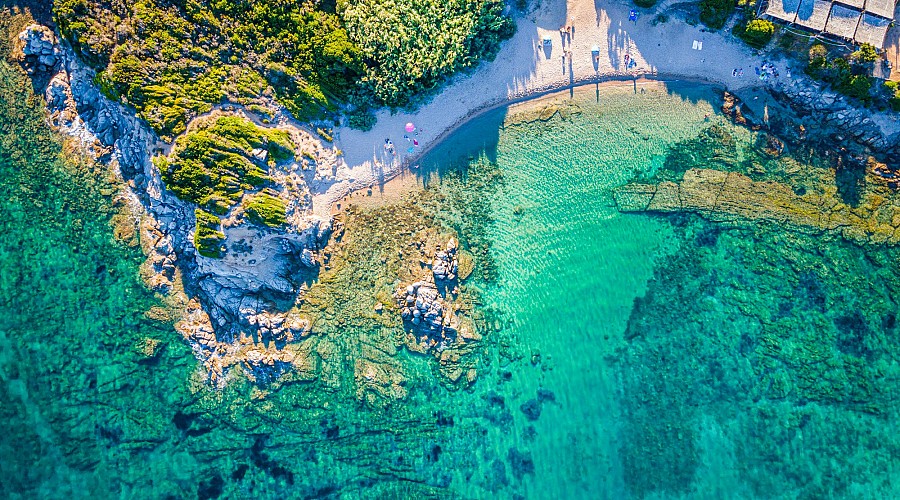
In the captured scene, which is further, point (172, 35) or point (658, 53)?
Answer: point (658, 53)

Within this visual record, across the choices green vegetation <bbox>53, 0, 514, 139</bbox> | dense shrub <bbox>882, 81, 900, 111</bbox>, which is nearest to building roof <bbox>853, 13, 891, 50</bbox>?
dense shrub <bbox>882, 81, 900, 111</bbox>

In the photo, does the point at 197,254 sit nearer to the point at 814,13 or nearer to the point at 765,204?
the point at 765,204

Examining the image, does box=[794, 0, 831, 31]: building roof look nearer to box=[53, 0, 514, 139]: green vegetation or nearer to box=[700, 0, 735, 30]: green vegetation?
box=[700, 0, 735, 30]: green vegetation

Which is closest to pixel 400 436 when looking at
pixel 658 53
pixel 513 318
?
pixel 513 318

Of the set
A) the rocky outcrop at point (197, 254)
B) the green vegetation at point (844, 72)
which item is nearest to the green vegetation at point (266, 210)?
the rocky outcrop at point (197, 254)

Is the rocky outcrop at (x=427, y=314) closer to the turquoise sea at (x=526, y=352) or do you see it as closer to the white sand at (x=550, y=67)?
the turquoise sea at (x=526, y=352)

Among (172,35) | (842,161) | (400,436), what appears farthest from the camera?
(400,436)

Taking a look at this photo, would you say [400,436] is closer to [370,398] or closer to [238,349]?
[370,398]
